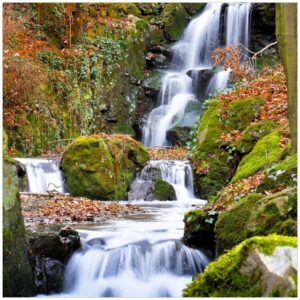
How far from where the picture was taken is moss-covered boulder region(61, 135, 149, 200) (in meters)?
11.2

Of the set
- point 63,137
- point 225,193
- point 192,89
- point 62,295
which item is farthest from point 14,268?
point 192,89

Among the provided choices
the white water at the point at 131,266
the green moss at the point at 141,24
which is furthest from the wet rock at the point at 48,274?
the green moss at the point at 141,24

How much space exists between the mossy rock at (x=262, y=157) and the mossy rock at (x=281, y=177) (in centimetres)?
120

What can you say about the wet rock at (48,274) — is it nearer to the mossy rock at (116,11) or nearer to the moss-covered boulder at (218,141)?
the moss-covered boulder at (218,141)

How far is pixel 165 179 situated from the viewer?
40.9 ft

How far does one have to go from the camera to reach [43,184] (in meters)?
11.6

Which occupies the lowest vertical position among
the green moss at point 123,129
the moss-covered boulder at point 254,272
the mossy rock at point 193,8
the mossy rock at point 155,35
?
the moss-covered boulder at point 254,272

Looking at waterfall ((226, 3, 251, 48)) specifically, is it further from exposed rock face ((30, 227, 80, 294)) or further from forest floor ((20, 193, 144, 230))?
exposed rock face ((30, 227, 80, 294))

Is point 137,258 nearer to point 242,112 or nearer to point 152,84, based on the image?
point 242,112

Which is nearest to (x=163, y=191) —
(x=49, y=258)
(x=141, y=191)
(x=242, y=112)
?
(x=141, y=191)

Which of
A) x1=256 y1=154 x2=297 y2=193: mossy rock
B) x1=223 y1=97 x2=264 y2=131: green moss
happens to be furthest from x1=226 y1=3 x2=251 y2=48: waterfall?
x1=256 y1=154 x2=297 y2=193: mossy rock

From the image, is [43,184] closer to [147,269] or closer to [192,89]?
[147,269]

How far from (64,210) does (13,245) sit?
4.03m

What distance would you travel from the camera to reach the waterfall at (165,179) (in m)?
11.8
